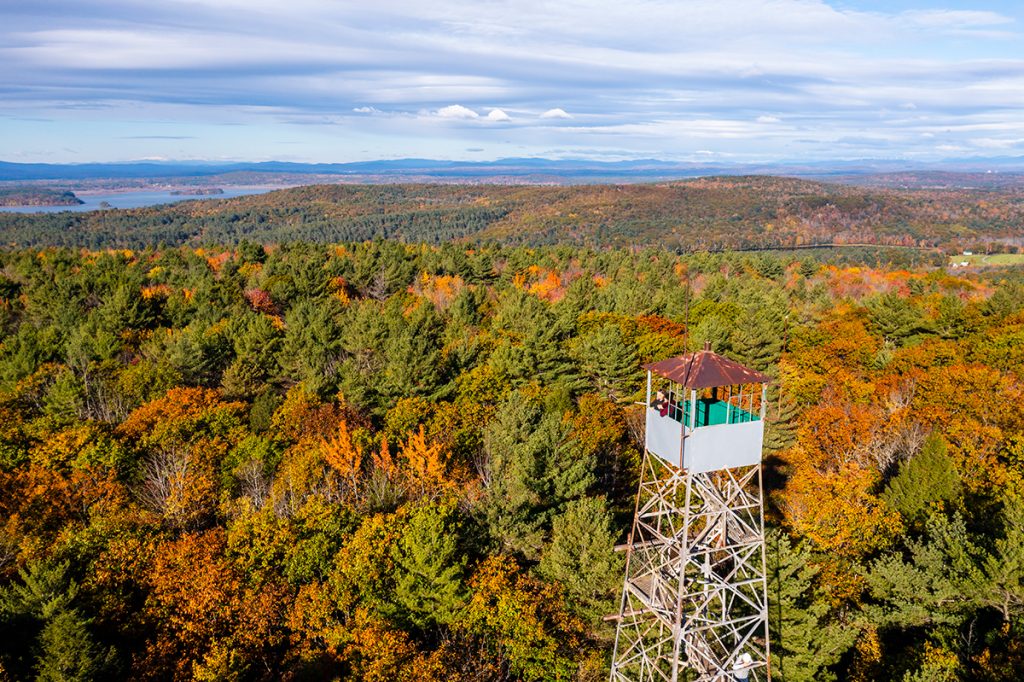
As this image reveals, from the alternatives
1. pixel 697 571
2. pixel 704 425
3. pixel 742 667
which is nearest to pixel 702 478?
pixel 704 425

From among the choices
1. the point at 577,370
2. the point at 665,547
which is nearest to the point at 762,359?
the point at 577,370

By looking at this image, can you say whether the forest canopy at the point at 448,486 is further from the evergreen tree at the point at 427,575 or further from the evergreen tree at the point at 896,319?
the evergreen tree at the point at 896,319

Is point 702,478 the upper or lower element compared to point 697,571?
upper

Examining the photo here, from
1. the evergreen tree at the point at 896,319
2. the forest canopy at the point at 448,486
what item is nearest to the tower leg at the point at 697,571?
the forest canopy at the point at 448,486

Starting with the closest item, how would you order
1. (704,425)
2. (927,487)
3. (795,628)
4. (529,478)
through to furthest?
(704,425)
(795,628)
(529,478)
(927,487)

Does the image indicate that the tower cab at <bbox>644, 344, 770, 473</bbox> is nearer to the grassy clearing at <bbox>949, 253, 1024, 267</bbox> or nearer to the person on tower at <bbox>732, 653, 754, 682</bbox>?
the person on tower at <bbox>732, 653, 754, 682</bbox>

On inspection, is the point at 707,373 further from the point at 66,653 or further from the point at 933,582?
the point at 66,653

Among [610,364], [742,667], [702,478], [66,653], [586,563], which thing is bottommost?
[586,563]

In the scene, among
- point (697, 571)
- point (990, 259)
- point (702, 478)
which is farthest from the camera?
point (990, 259)

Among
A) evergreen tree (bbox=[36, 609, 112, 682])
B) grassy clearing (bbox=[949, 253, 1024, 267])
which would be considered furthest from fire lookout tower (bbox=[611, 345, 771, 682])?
grassy clearing (bbox=[949, 253, 1024, 267])

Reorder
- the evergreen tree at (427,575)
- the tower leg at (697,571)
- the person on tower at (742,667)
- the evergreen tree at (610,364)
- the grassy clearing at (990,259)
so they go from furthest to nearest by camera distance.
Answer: the grassy clearing at (990,259), the evergreen tree at (610,364), the evergreen tree at (427,575), the person on tower at (742,667), the tower leg at (697,571)
